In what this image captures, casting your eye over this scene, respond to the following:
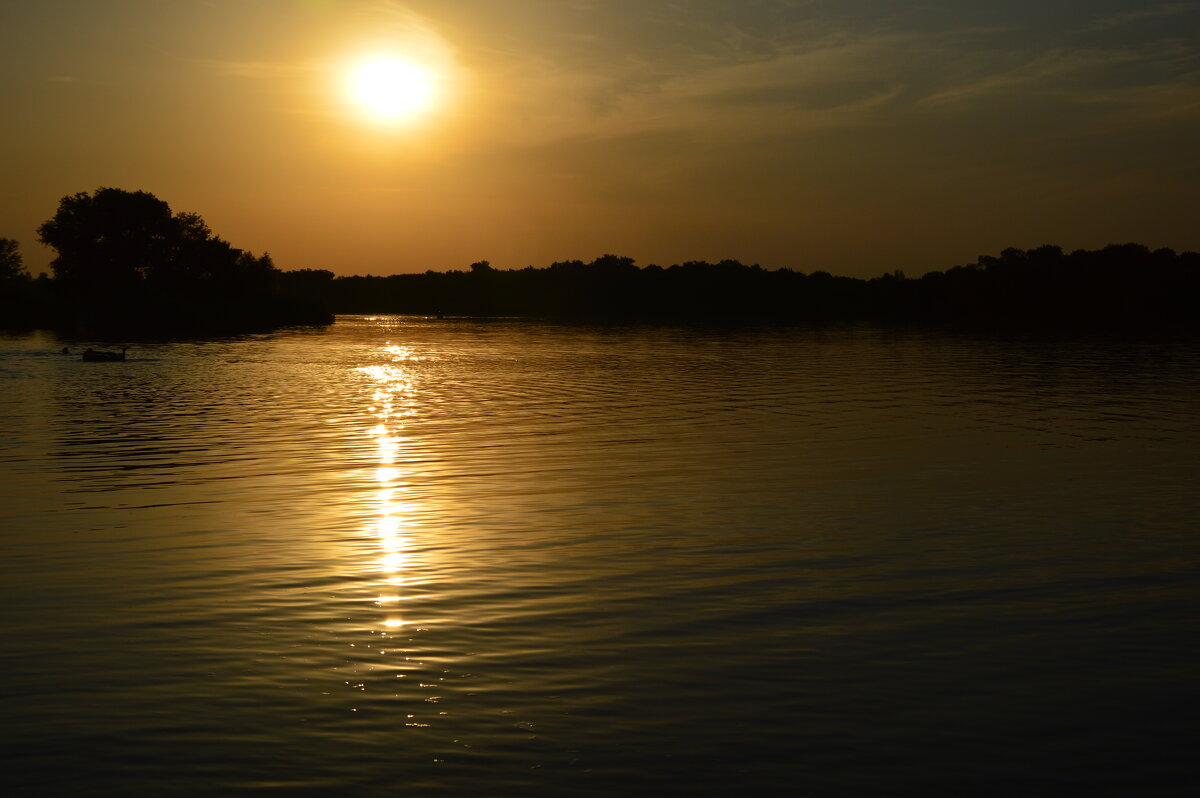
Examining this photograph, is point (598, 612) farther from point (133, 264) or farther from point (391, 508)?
point (133, 264)

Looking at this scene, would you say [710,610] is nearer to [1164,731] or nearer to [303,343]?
[1164,731]

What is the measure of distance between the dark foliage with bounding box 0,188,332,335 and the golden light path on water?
11872 centimetres

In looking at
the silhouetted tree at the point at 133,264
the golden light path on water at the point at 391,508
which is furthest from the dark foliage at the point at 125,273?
the golden light path on water at the point at 391,508

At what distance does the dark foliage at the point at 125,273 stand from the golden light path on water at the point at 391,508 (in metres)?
119

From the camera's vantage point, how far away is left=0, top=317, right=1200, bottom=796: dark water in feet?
31.8

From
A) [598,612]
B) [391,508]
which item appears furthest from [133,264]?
[598,612]

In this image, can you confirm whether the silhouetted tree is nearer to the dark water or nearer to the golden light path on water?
the golden light path on water

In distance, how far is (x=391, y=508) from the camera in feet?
72.3

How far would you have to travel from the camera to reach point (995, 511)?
21.8 m

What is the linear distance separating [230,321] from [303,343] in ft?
A: 197

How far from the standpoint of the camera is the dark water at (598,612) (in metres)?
9.70

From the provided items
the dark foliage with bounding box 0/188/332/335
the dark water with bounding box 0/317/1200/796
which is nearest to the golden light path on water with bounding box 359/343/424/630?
the dark water with bounding box 0/317/1200/796

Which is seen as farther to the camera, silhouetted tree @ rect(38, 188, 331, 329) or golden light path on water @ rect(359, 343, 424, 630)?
silhouetted tree @ rect(38, 188, 331, 329)

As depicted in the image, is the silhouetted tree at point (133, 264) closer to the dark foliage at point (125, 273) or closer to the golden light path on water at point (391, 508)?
the dark foliage at point (125, 273)
